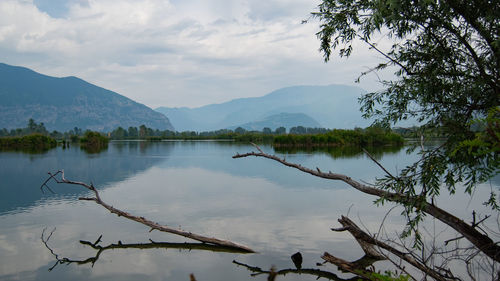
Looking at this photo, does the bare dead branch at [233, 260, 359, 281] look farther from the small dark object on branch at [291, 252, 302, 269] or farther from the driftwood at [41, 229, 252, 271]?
the driftwood at [41, 229, 252, 271]

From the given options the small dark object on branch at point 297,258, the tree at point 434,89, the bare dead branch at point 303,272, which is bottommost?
the bare dead branch at point 303,272

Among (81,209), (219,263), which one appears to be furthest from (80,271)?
(81,209)

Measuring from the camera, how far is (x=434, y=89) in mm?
7559

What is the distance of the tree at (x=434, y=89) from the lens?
6711mm

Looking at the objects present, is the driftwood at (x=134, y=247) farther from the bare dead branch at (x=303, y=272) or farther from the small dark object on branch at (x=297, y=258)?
the small dark object on branch at (x=297, y=258)

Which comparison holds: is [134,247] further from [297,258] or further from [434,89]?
[434,89]

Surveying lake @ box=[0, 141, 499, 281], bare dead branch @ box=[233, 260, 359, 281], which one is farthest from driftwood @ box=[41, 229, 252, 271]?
bare dead branch @ box=[233, 260, 359, 281]

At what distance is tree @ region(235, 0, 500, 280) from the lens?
671 cm

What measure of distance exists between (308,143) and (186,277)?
56.5 meters

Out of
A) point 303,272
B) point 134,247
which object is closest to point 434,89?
point 303,272

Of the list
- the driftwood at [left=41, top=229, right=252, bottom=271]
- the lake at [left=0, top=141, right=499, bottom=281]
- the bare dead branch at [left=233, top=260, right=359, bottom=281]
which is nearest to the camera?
the bare dead branch at [left=233, top=260, right=359, bottom=281]

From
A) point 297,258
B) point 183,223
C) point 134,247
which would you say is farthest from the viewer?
point 183,223

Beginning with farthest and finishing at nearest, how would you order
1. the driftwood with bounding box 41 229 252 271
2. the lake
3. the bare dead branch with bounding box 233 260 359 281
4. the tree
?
1. the driftwood with bounding box 41 229 252 271
2. the lake
3. the bare dead branch with bounding box 233 260 359 281
4. the tree

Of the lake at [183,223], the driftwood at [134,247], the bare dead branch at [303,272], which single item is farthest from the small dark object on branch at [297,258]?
the driftwood at [134,247]
